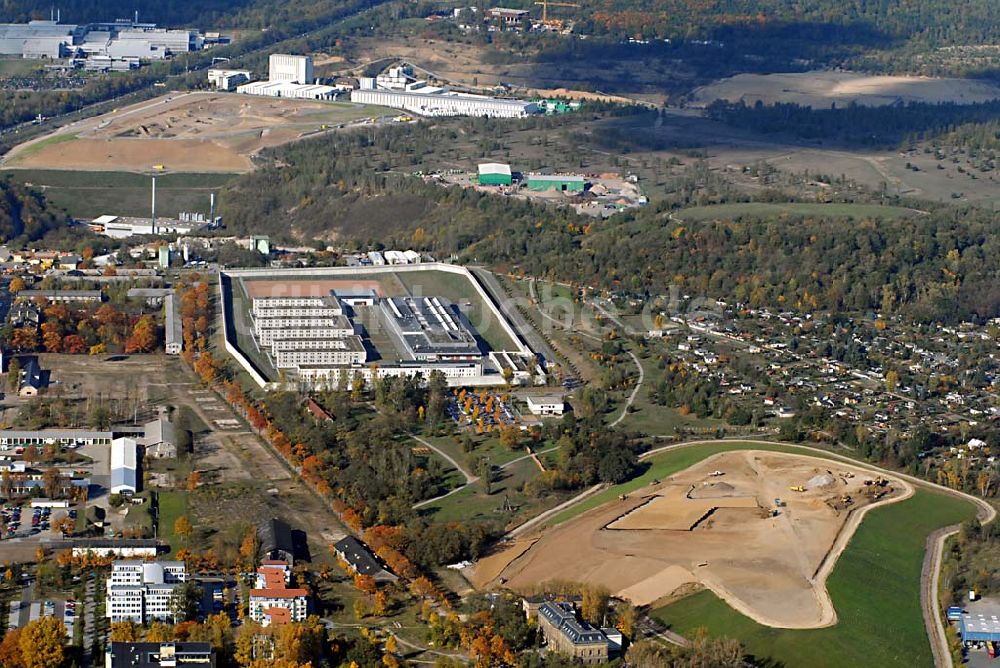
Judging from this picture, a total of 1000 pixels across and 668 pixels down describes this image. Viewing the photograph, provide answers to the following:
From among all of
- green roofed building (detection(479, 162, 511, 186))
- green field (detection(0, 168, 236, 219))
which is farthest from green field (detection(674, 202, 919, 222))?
green field (detection(0, 168, 236, 219))

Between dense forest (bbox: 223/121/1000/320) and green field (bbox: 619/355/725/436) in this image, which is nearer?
green field (bbox: 619/355/725/436)

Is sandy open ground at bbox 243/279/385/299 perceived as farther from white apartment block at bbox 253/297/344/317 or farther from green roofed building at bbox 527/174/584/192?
green roofed building at bbox 527/174/584/192

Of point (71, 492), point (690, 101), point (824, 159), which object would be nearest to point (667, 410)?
point (71, 492)

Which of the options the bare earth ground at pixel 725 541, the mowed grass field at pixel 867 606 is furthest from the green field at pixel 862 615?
the bare earth ground at pixel 725 541

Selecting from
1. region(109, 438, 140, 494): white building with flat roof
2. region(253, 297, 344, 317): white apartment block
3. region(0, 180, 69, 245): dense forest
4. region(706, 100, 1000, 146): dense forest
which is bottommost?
region(0, 180, 69, 245): dense forest

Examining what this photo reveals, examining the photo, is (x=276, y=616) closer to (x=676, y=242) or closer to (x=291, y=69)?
(x=676, y=242)

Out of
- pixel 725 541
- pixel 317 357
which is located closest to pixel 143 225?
pixel 317 357
